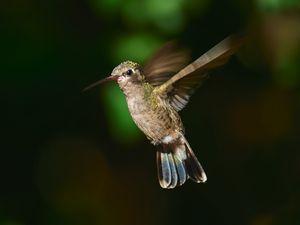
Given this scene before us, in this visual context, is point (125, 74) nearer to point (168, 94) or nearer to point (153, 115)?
point (153, 115)

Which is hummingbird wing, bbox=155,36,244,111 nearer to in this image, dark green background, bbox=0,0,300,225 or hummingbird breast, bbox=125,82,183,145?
hummingbird breast, bbox=125,82,183,145

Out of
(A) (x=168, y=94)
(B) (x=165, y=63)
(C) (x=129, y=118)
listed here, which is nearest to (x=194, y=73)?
(B) (x=165, y=63)

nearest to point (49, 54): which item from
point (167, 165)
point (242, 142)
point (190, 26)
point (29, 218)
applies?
point (190, 26)

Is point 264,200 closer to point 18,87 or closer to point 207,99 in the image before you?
point 207,99

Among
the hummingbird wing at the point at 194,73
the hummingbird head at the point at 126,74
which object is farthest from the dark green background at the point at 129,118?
the hummingbird head at the point at 126,74

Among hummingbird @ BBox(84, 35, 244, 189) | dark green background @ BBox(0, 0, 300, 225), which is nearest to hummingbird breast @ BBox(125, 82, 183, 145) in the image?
hummingbird @ BBox(84, 35, 244, 189)
